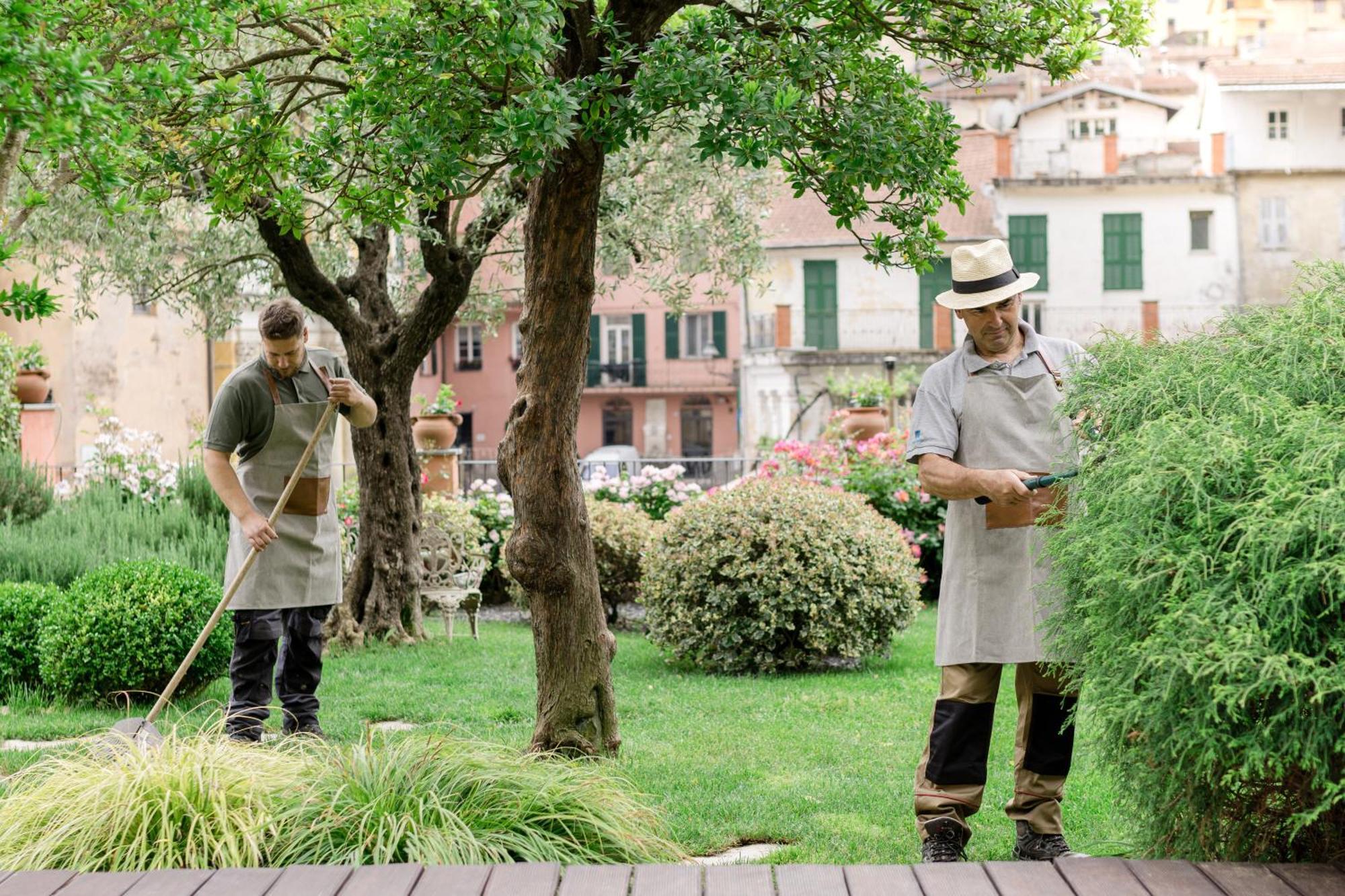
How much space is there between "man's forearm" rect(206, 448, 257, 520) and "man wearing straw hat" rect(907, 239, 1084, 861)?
8.84 ft

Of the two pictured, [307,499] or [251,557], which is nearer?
[251,557]

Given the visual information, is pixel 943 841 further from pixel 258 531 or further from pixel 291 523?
pixel 291 523

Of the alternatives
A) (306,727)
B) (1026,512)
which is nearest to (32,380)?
(306,727)

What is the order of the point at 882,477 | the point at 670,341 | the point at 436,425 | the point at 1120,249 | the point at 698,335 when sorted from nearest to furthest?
the point at 882,477, the point at 436,425, the point at 1120,249, the point at 670,341, the point at 698,335

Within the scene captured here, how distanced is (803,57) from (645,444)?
4226 cm

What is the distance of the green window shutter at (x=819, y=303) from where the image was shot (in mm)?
37312

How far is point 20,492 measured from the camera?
1159 centimetres

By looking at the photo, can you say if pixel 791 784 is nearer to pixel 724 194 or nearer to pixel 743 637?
pixel 743 637

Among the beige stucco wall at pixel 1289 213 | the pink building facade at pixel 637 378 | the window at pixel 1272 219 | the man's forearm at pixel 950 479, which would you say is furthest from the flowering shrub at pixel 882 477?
the pink building facade at pixel 637 378

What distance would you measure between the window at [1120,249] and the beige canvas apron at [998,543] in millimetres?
36022

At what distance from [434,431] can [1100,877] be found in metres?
12.4

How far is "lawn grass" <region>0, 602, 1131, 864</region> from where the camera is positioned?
4.91m

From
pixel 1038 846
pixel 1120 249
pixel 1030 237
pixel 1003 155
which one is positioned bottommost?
pixel 1038 846

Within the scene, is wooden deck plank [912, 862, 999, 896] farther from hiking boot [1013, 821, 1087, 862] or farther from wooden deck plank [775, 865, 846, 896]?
hiking boot [1013, 821, 1087, 862]
